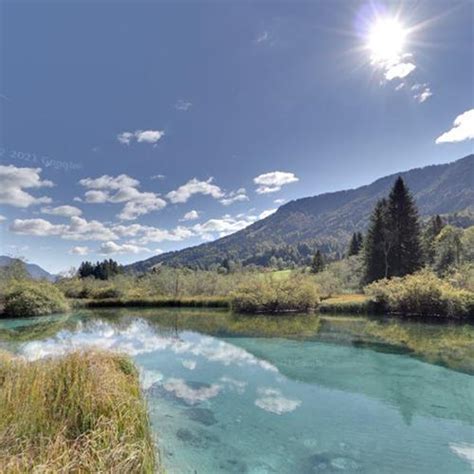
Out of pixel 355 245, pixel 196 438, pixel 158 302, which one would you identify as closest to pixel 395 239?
pixel 355 245

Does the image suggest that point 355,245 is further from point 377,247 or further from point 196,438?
point 196,438

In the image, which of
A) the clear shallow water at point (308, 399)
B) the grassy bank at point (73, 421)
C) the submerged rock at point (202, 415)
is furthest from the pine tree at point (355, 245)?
the grassy bank at point (73, 421)

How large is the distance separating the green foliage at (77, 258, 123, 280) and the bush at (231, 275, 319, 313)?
41867 mm

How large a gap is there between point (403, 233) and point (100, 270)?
51.3 meters

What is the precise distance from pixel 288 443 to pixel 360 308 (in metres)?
20.8

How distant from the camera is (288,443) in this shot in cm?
633

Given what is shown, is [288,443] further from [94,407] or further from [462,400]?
[462,400]

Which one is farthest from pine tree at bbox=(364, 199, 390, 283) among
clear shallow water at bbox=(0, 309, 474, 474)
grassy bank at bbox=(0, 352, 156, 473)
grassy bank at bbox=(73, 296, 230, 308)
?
grassy bank at bbox=(0, 352, 156, 473)

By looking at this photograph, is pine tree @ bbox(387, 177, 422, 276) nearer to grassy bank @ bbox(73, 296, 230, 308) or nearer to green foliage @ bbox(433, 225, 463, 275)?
green foliage @ bbox(433, 225, 463, 275)

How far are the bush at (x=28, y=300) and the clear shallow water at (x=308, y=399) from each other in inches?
450

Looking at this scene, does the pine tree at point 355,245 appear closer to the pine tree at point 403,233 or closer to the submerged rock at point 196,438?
the pine tree at point 403,233

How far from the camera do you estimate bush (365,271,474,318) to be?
21266mm

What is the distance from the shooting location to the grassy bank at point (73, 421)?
3.58 m

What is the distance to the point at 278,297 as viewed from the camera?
28.1 meters
